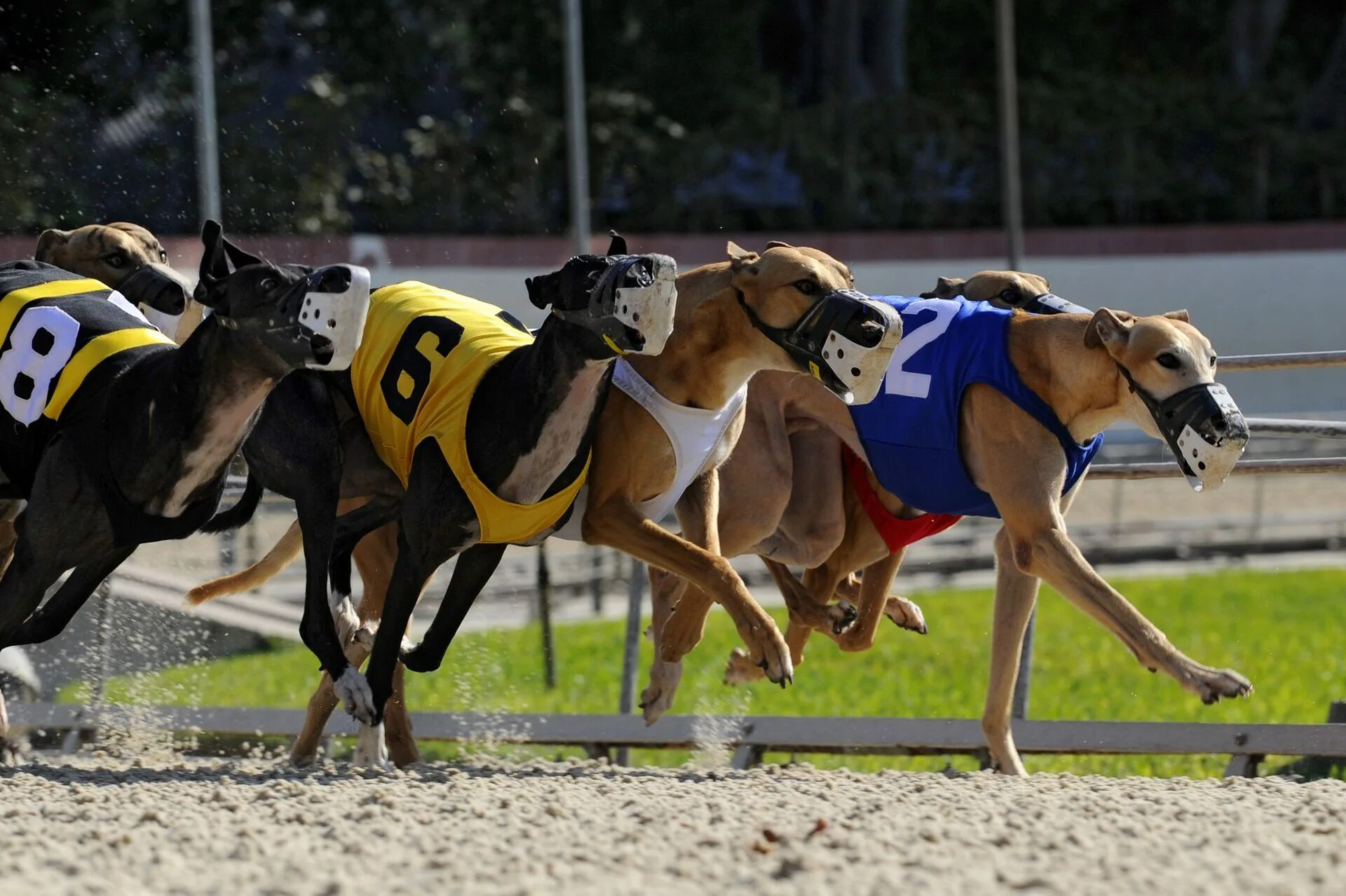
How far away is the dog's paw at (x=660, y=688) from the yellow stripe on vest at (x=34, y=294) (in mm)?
1969

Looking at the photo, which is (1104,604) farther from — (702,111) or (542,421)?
(702,111)

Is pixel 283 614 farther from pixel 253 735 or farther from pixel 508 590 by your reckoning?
pixel 253 735

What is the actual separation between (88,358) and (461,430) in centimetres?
102

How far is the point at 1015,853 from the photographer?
3539mm

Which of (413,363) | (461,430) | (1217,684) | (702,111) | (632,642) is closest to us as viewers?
(1217,684)

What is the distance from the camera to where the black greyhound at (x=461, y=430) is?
15.3 ft

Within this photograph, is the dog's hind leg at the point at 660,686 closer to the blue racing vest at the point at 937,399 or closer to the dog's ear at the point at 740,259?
the blue racing vest at the point at 937,399

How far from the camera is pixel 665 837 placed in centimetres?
369

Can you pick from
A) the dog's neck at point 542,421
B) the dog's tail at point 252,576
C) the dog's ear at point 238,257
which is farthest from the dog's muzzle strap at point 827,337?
the dog's tail at point 252,576

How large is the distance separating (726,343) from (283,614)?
6531 millimetres

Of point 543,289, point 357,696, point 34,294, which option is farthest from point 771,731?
point 34,294

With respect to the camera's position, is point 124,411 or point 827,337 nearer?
point 827,337

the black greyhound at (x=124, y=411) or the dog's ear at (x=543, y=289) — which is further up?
the dog's ear at (x=543, y=289)

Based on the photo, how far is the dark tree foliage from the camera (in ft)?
56.9
